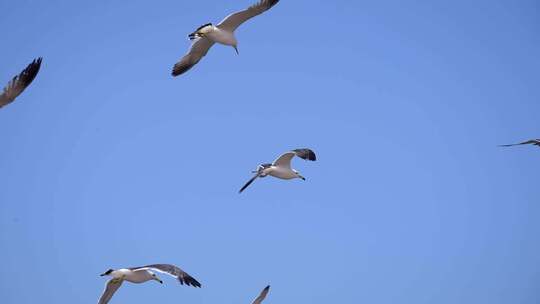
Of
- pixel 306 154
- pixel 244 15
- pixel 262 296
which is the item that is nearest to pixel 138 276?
pixel 262 296

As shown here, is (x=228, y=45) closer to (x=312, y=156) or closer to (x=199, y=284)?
(x=312, y=156)

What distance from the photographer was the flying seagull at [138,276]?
1428 cm

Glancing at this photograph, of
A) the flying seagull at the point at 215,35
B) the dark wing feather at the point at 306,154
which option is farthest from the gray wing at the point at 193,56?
the dark wing feather at the point at 306,154

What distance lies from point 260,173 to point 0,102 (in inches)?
226

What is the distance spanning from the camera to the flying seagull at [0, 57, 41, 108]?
1434 centimetres

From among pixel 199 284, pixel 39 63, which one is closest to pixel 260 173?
pixel 199 284

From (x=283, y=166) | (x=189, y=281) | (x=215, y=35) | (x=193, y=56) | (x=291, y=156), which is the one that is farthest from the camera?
(x=283, y=166)

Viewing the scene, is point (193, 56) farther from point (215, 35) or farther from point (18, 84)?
point (18, 84)

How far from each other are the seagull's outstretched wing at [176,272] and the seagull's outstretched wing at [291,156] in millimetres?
4243

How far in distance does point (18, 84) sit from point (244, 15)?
473 centimetres

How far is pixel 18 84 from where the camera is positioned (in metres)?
14.4

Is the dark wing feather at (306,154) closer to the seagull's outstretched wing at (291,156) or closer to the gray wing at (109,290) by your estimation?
the seagull's outstretched wing at (291,156)

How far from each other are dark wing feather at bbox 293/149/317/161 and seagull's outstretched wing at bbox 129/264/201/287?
168 inches

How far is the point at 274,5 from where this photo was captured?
16031 mm
